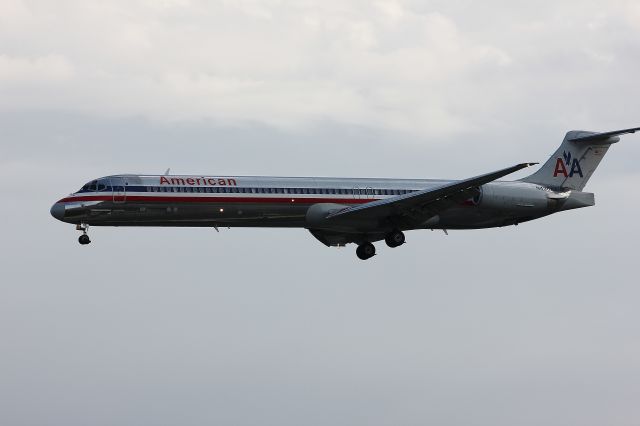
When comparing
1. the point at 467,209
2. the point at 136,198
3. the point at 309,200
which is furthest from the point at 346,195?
the point at 136,198

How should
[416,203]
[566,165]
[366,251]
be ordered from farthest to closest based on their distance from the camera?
[566,165]
[366,251]
[416,203]

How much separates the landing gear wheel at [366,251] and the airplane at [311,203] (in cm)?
5

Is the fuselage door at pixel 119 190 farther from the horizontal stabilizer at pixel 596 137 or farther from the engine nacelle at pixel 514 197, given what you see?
the horizontal stabilizer at pixel 596 137

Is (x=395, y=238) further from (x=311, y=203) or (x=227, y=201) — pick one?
(x=227, y=201)

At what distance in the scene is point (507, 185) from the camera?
59688 mm

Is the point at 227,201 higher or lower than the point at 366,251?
higher

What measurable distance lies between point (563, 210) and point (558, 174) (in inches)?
76.6

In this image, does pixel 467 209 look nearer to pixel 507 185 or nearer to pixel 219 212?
pixel 507 185

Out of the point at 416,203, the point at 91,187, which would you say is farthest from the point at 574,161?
the point at 91,187

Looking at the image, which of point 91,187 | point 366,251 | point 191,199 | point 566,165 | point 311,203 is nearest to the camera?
point 191,199

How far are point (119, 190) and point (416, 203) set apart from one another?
13.2m

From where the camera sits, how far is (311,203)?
5625 centimetres

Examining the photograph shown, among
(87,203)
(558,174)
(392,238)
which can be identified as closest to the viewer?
(87,203)

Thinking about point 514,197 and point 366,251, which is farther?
point 366,251
